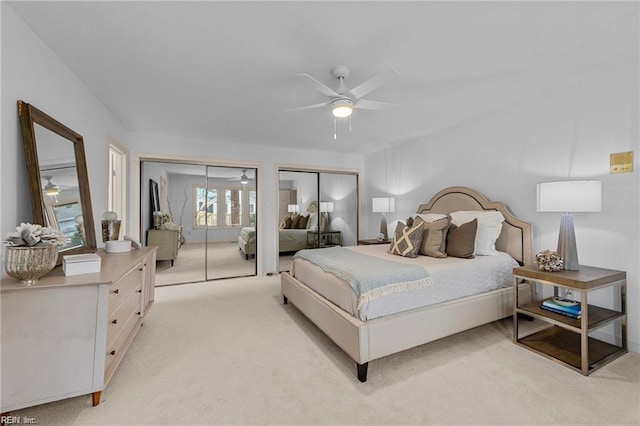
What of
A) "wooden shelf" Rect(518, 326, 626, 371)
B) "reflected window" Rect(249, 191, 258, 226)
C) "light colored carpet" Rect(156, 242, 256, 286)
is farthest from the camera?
"reflected window" Rect(249, 191, 258, 226)

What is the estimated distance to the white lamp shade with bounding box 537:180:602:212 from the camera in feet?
7.18

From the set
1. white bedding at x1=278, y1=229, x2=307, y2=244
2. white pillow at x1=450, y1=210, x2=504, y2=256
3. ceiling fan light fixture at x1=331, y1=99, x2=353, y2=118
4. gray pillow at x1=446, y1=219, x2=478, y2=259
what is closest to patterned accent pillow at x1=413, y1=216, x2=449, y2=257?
gray pillow at x1=446, y1=219, x2=478, y2=259

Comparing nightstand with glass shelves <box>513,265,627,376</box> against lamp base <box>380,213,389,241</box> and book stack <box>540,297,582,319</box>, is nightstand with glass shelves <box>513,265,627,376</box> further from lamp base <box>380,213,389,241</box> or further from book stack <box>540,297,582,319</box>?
lamp base <box>380,213,389,241</box>

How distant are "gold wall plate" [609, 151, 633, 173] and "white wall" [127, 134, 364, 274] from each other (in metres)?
3.93

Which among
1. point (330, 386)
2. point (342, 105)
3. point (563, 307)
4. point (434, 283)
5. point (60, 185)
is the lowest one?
point (330, 386)

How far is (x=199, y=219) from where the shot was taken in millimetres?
4656

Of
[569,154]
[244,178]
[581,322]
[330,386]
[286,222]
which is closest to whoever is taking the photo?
[330,386]

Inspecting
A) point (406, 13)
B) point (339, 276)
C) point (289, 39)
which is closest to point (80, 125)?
point (289, 39)

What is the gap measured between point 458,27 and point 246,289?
152 inches

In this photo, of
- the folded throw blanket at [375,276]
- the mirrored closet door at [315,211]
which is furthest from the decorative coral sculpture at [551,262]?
the mirrored closet door at [315,211]

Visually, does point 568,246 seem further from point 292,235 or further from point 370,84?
point 292,235

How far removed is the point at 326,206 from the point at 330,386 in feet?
13.0

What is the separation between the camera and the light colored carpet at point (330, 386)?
161 centimetres

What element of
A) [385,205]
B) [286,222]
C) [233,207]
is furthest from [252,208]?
[385,205]
